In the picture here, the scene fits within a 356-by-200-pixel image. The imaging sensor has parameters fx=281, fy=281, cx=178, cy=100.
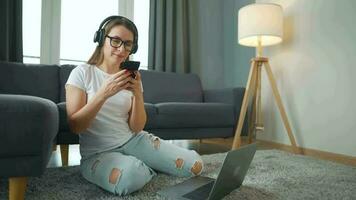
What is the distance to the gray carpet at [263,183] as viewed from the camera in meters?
1.03

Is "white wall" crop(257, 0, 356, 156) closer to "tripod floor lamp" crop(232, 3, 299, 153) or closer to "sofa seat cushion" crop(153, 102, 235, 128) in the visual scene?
"tripod floor lamp" crop(232, 3, 299, 153)

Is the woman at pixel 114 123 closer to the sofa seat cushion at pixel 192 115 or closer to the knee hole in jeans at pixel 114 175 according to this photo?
the knee hole in jeans at pixel 114 175

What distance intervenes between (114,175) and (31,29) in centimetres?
211

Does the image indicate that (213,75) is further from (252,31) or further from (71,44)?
(71,44)

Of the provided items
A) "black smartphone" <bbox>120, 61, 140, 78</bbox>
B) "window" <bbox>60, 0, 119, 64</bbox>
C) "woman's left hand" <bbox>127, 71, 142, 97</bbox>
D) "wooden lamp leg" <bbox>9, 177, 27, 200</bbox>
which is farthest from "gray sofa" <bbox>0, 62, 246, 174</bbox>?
"wooden lamp leg" <bbox>9, 177, 27, 200</bbox>

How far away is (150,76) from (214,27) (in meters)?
1.14

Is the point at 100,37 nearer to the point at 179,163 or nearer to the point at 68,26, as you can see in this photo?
the point at 179,163

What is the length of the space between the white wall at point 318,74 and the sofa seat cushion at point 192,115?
546mm

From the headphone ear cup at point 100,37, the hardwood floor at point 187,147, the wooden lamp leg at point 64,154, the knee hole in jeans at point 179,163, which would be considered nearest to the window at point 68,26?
the hardwood floor at point 187,147

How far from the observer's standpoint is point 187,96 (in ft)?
8.68

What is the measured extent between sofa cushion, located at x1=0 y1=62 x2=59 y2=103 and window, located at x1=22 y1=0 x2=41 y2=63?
0.54 metres

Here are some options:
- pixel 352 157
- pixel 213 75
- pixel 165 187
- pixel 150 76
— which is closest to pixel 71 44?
pixel 150 76

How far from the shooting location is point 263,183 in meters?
1.20

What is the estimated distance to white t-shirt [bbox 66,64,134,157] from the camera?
A: 3.72 feet
